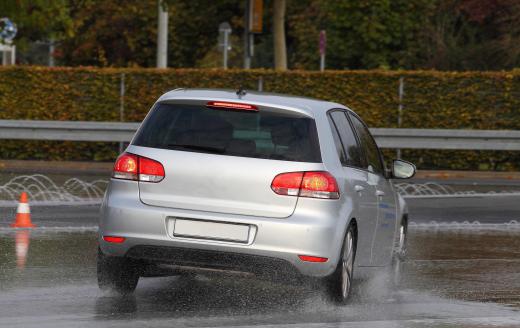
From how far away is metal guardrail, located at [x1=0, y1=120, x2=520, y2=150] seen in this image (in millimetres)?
25953

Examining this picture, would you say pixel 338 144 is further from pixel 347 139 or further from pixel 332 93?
pixel 332 93

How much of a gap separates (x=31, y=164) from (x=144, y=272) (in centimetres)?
1721

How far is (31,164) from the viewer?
86.9 feet

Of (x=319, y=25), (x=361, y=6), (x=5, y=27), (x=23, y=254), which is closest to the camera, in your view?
(x=23, y=254)

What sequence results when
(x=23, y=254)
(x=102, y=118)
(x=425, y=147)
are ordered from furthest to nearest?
(x=102, y=118), (x=425, y=147), (x=23, y=254)

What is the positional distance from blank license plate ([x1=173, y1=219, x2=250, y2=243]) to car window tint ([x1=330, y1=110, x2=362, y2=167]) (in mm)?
1182

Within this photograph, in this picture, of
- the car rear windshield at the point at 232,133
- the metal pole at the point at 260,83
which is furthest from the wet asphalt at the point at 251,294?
the metal pole at the point at 260,83

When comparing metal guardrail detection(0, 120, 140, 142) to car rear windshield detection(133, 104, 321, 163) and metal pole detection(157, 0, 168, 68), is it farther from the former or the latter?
car rear windshield detection(133, 104, 321, 163)

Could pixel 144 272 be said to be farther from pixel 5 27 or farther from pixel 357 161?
pixel 5 27

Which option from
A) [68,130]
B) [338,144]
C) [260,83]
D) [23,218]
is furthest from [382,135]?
[338,144]

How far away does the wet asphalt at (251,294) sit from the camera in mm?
8586

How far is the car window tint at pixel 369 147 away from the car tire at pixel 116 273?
6.95 ft

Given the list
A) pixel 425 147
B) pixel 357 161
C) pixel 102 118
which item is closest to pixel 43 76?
pixel 102 118

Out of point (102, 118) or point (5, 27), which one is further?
point (5, 27)
